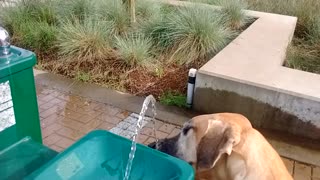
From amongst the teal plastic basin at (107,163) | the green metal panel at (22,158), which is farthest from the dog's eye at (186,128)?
the green metal panel at (22,158)

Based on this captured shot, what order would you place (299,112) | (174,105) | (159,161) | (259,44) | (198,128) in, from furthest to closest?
(259,44) < (174,105) < (299,112) < (198,128) < (159,161)

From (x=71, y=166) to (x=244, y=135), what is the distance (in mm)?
925

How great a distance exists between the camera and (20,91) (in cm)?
186

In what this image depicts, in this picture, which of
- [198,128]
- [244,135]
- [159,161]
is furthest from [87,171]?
[244,135]

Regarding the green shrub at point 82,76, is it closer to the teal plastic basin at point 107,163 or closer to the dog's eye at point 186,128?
the dog's eye at point 186,128

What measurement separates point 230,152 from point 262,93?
1.87m

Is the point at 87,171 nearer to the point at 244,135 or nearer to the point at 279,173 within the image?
the point at 244,135

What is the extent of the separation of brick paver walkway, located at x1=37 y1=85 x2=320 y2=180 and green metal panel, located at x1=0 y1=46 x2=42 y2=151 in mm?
1339

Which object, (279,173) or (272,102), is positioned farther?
(272,102)

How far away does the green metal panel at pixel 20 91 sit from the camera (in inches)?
69.2

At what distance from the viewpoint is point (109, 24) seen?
5.53 metres

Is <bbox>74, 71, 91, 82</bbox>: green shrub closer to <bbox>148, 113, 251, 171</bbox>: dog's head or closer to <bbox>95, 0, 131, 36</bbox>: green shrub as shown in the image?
<bbox>95, 0, 131, 36</bbox>: green shrub

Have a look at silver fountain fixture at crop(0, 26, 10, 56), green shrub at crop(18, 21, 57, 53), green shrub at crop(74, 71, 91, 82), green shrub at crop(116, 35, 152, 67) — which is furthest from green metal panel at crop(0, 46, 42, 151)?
green shrub at crop(18, 21, 57, 53)

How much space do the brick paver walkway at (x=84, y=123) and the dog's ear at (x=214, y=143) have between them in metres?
1.49
